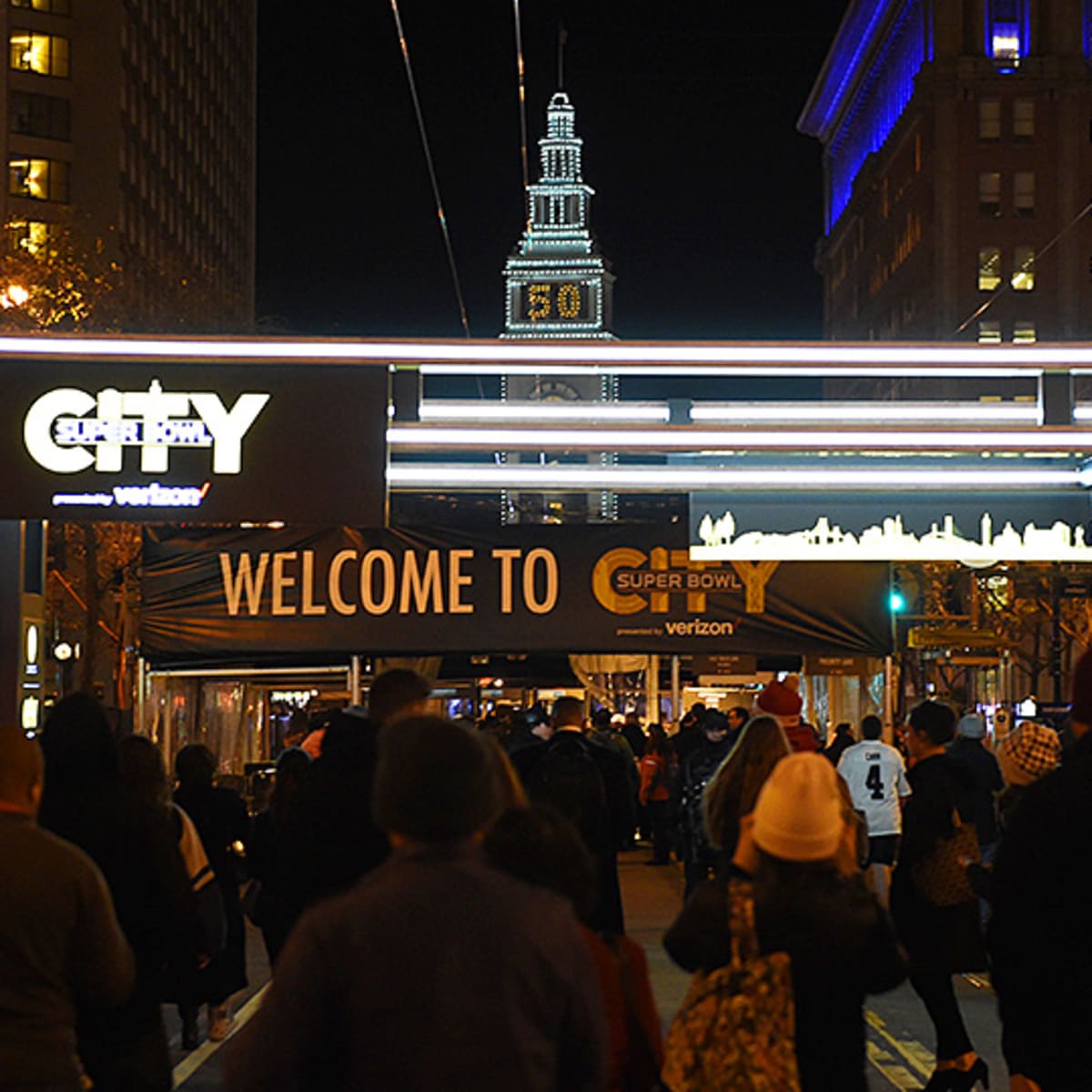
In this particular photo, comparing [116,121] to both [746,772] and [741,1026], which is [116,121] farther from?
[741,1026]

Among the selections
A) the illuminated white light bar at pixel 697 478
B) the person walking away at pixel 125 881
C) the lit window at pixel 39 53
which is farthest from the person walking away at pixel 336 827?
the lit window at pixel 39 53

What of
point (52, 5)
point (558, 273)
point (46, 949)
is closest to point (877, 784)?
point (46, 949)

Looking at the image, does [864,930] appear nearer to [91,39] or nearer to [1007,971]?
[1007,971]

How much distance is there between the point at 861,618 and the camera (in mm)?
16094

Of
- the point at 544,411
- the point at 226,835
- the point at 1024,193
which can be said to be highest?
the point at 1024,193

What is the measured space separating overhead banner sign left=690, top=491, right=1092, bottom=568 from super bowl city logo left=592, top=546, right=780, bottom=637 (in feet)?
6.96

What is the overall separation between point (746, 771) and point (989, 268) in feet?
299

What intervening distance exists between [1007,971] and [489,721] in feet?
70.9

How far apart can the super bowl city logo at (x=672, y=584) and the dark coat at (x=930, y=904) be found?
6.27m

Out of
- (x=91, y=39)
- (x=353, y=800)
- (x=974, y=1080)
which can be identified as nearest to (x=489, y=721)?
(x=974, y=1080)

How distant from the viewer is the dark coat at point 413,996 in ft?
11.6

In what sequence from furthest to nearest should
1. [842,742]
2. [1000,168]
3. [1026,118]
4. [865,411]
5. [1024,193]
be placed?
[1026,118]
[1000,168]
[1024,193]
[842,742]
[865,411]

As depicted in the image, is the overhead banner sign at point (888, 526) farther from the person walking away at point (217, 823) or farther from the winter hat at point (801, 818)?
the winter hat at point (801, 818)

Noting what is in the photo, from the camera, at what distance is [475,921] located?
11.8ft
